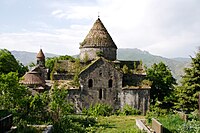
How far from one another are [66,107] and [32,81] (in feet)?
41.6

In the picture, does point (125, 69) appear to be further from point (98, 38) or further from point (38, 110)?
point (38, 110)

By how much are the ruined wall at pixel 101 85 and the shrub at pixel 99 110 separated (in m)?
0.74

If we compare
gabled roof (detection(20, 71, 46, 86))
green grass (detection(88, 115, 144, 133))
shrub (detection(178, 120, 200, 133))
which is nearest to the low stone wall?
shrub (detection(178, 120, 200, 133))

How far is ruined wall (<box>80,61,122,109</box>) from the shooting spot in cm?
Answer: 4147

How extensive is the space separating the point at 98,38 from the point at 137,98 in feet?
30.8

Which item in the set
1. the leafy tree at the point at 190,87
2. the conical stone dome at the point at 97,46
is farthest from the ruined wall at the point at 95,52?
the leafy tree at the point at 190,87

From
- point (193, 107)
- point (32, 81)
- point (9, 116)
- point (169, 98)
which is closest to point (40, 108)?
point (9, 116)

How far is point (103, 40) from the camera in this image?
4356 centimetres

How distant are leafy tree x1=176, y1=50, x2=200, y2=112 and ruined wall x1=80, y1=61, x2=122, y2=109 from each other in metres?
9.50

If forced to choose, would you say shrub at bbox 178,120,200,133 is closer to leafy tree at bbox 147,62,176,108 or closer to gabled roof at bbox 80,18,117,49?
gabled roof at bbox 80,18,117,49

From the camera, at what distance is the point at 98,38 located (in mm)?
43719

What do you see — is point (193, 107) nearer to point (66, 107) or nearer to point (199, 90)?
point (199, 90)

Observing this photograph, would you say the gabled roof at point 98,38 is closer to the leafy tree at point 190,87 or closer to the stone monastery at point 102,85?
the stone monastery at point 102,85

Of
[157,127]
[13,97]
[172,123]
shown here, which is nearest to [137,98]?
[13,97]
